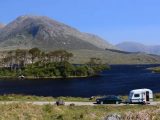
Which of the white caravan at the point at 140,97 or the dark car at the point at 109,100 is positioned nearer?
the dark car at the point at 109,100

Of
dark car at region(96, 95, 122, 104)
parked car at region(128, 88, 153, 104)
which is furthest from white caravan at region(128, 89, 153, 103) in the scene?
dark car at region(96, 95, 122, 104)

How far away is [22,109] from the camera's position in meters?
45.3

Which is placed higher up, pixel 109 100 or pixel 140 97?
pixel 140 97

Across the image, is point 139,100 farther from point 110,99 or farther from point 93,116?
point 93,116

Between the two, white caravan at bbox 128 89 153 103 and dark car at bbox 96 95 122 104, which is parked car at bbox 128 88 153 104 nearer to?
white caravan at bbox 128 89 153 103

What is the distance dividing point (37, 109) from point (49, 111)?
1.51 meters

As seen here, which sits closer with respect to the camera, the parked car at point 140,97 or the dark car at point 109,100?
the dark car at point 109,100

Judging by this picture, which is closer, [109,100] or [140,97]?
[109,100]

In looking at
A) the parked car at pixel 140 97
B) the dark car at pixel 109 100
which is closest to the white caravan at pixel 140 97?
the parked car at pixel 140 97

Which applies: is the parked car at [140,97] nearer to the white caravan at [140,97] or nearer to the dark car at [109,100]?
the white caravan at [140,97]

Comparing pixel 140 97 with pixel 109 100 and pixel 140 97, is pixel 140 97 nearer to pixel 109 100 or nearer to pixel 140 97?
pixel 140 97

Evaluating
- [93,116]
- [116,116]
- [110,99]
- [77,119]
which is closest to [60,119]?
[77,119]

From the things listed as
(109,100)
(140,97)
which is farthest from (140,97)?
(109,100)

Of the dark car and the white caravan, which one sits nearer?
the dark car
